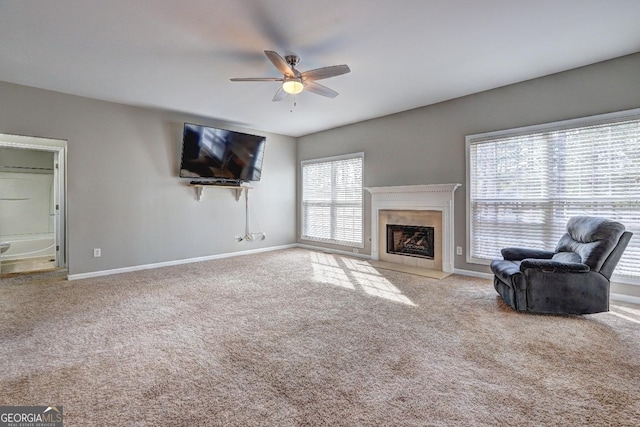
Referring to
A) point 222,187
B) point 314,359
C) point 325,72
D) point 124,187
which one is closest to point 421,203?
point 325,72

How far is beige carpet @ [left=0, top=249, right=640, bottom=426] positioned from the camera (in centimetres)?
158

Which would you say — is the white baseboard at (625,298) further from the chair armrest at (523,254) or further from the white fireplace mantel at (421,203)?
the white fireplace mantel at (421,203)

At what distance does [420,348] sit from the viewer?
7.40 ft

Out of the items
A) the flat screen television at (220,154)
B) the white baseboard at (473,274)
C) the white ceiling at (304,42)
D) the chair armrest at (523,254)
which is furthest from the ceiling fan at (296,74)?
the white baseboard at (473,274)

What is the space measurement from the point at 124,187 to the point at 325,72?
12.3ft

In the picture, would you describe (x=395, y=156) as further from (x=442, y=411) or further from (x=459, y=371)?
(x=442, y=411)

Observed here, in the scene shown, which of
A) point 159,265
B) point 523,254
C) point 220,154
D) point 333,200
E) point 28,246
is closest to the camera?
point 523,254

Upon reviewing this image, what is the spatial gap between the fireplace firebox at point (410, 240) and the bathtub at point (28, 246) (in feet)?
22.8

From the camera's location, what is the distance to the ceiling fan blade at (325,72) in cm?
282

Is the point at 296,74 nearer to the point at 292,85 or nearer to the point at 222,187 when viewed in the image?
the point at 292,85

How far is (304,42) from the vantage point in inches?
115

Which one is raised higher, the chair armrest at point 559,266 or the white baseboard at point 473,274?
the chair armrest at point 559,266

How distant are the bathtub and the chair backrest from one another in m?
8.81

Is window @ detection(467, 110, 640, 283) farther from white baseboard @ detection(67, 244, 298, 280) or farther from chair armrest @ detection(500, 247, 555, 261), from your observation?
white baseboard @ detection(67, 244, 298, 280)
